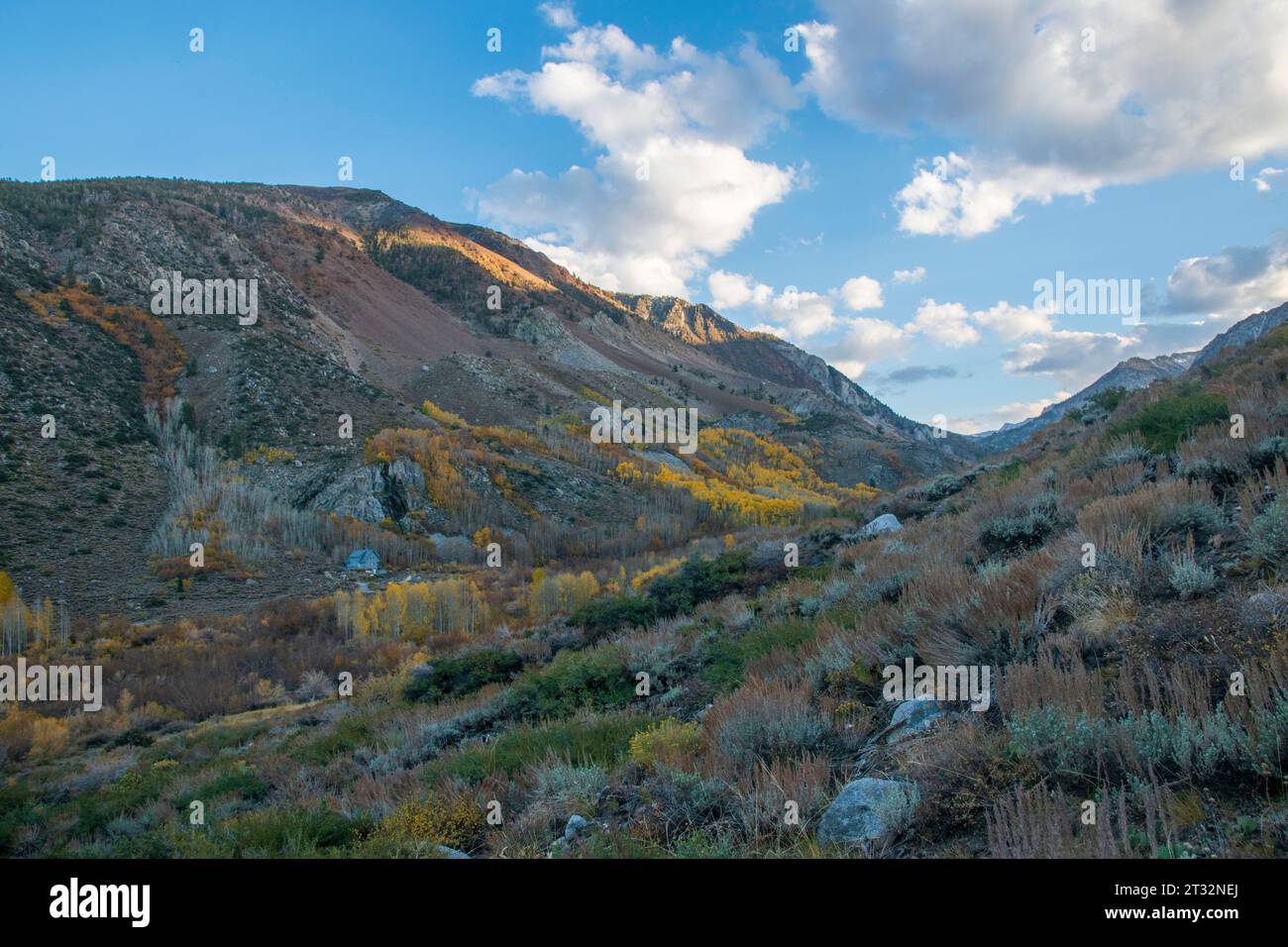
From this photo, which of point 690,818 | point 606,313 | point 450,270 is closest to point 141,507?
point 690,818

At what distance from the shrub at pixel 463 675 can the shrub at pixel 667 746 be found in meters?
6.68

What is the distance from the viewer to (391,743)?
7.95 m

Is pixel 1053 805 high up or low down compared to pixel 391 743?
up

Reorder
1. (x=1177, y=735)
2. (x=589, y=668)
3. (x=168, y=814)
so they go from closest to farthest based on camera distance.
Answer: (x=1177, y=735), (x=168, y=814), (x=589, y=668)

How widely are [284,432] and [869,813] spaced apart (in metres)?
43.7

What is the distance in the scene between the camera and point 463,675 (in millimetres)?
11523

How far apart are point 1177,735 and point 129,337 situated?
2171 inches

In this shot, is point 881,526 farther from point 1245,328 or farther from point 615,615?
point 1245,328

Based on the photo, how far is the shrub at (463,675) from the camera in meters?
11.1

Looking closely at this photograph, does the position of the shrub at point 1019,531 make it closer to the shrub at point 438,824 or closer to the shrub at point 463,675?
the shrub at point 438,824

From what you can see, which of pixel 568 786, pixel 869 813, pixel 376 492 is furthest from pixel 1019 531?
pixel 376 492

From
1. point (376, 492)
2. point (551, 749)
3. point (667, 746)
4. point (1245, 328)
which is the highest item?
point (1245, 328)
